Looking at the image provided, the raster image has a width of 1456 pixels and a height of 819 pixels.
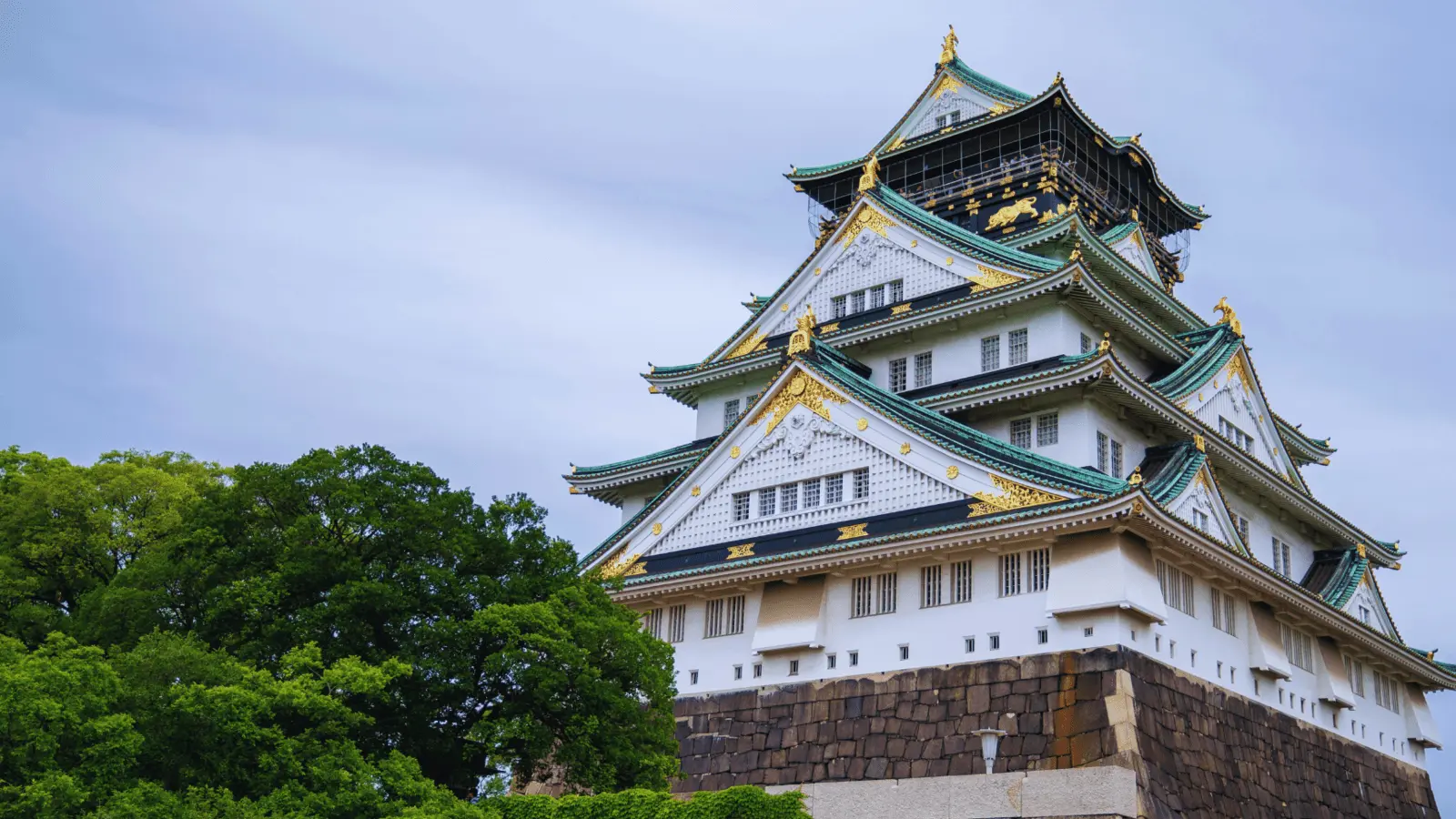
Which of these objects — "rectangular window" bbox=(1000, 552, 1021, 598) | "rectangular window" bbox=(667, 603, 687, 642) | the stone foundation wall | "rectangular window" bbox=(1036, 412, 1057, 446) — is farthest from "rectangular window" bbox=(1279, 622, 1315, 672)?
"rectangular window" bbox=(667, 603, 687, 642)

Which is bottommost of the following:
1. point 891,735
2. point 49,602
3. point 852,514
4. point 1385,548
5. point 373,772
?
point 373,772

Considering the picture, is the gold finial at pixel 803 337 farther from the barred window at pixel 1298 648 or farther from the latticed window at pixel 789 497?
the barred window at pixel 1298 648

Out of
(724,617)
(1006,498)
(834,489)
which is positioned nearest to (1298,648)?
(1006,498)

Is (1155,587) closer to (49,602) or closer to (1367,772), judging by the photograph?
(1367,772)

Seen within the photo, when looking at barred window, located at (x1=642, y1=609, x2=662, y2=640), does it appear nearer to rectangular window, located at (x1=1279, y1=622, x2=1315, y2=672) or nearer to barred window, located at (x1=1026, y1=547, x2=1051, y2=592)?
barred window, located at (x1=1026, y1=547, x2=1051, y2=592)

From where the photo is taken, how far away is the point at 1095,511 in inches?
1261

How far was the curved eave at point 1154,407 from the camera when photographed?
37.1 metres

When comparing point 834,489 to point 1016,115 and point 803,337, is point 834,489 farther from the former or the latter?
point 1016,115

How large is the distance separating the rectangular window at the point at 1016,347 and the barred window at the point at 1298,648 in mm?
9734

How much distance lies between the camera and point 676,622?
Answer: 130ft

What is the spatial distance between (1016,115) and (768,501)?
17761 millimetres

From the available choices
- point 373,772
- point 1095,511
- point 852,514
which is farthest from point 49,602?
point 1095,511

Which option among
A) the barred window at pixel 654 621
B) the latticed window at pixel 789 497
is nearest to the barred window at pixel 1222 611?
the latticed window at pixel 789 497

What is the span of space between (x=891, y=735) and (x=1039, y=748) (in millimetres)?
3612
